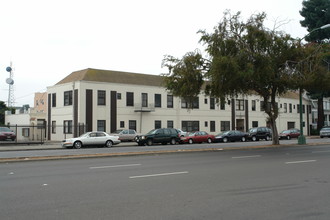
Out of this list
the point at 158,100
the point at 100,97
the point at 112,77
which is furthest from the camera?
the point at 158,100

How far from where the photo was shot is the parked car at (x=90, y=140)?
88.7 feet

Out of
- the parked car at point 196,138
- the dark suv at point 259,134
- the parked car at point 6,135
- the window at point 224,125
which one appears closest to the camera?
the parked car at point 6,135

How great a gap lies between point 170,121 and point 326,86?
25.3m

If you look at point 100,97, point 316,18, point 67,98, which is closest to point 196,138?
point 100,97

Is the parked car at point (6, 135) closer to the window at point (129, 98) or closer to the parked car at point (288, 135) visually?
the window at point (129, 98)

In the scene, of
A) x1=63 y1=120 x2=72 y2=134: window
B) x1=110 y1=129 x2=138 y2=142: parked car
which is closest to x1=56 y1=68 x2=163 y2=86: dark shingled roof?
x1=63 y1=120 x2=72 y2=134: window

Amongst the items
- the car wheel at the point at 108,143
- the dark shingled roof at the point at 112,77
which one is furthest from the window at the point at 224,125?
the car wheel at the point at 108,143

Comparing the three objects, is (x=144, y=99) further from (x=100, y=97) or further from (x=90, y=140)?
(x=90, y=140)

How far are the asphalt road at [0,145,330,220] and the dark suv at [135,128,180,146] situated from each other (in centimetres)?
→ 1899

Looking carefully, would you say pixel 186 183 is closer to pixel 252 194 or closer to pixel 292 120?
pixel 252 194

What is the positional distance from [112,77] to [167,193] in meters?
35.5

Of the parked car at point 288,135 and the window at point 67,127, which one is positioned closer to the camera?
the window at point 67,127

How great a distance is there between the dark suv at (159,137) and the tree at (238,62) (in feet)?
26.7

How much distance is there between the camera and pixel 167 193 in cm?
796
